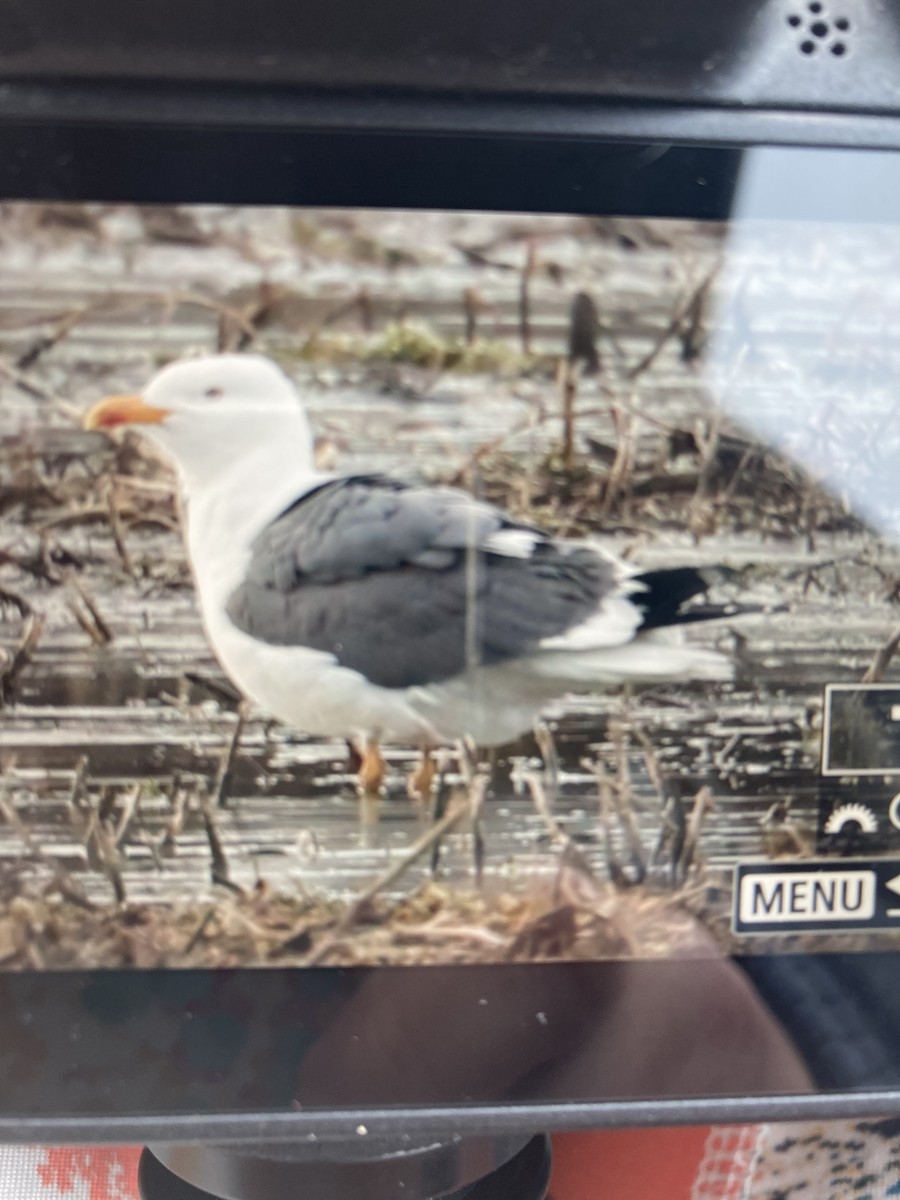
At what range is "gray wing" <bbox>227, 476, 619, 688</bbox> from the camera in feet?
1.40

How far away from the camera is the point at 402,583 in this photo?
1.40ft

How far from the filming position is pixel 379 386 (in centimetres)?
42

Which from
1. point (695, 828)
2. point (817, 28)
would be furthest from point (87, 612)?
point (817, 28)

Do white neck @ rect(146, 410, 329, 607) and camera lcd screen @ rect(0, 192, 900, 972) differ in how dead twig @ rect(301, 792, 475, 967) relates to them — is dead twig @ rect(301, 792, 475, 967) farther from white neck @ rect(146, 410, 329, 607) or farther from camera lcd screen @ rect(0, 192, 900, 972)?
white neck @ rect(146, 410, 329, 607)

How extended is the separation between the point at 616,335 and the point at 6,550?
275mm

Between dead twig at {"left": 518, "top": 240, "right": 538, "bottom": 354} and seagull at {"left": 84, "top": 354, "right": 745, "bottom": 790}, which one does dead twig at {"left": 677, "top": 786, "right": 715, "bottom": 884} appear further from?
dead twig at {"left": 518, "top": 240, "right": 538, "bottom": 354}

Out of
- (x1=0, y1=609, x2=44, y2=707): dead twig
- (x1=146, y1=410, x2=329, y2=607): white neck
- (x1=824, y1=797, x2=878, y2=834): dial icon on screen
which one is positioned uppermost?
(x1=146, y1=410, x2=329, y2=607): white neck

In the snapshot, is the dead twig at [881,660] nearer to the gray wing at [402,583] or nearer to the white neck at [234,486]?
the gray wing at [402,583]

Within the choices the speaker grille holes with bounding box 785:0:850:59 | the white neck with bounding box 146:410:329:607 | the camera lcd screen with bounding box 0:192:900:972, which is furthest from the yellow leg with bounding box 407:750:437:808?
the speaker grille holes with bounding box 785:0:850:59

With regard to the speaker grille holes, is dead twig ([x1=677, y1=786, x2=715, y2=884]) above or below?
below

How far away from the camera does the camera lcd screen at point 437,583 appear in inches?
16.2

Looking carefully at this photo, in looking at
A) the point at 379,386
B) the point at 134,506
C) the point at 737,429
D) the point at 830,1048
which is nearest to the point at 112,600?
the point at 134,506

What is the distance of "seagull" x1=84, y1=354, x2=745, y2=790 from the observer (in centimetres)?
43

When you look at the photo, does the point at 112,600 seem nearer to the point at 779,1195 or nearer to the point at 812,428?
the point at 812,428
